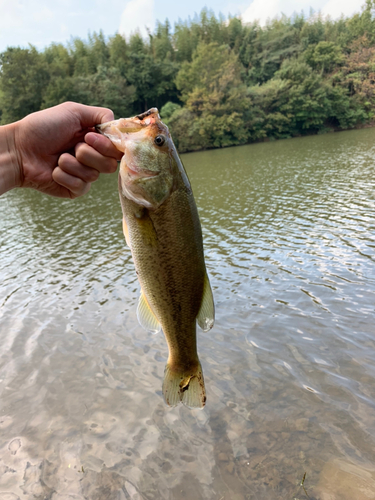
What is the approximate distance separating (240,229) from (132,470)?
390 inches

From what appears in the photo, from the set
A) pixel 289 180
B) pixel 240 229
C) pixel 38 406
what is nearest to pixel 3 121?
pixel 289 180

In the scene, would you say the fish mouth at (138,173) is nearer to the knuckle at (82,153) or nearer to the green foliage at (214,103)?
the knuckle at (82,153)

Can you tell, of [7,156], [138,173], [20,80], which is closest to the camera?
[138,173]

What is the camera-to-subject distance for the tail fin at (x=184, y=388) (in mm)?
2434

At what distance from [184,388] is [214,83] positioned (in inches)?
2283

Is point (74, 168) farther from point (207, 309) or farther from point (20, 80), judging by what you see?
point (20, 80)

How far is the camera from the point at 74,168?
2.69 meters

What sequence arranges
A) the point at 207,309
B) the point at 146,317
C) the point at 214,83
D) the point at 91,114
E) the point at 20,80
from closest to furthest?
the point at 207,309, the point at 146,317, the point at 91,114, the point at 20,80, the point at 214,83

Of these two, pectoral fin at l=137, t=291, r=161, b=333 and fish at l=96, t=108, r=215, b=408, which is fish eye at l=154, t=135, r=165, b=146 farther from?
pectoral fin at l=137, t=291, r=161, b=333

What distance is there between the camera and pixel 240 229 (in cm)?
1295

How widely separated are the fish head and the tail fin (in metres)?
1.28

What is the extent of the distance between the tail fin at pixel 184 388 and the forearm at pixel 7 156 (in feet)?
7.15

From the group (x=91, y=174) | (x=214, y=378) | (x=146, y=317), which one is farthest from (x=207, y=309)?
(x=214, y=378)

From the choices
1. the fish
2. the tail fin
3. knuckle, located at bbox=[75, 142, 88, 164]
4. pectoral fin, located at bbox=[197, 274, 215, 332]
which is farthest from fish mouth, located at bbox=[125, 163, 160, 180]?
the tail fin
